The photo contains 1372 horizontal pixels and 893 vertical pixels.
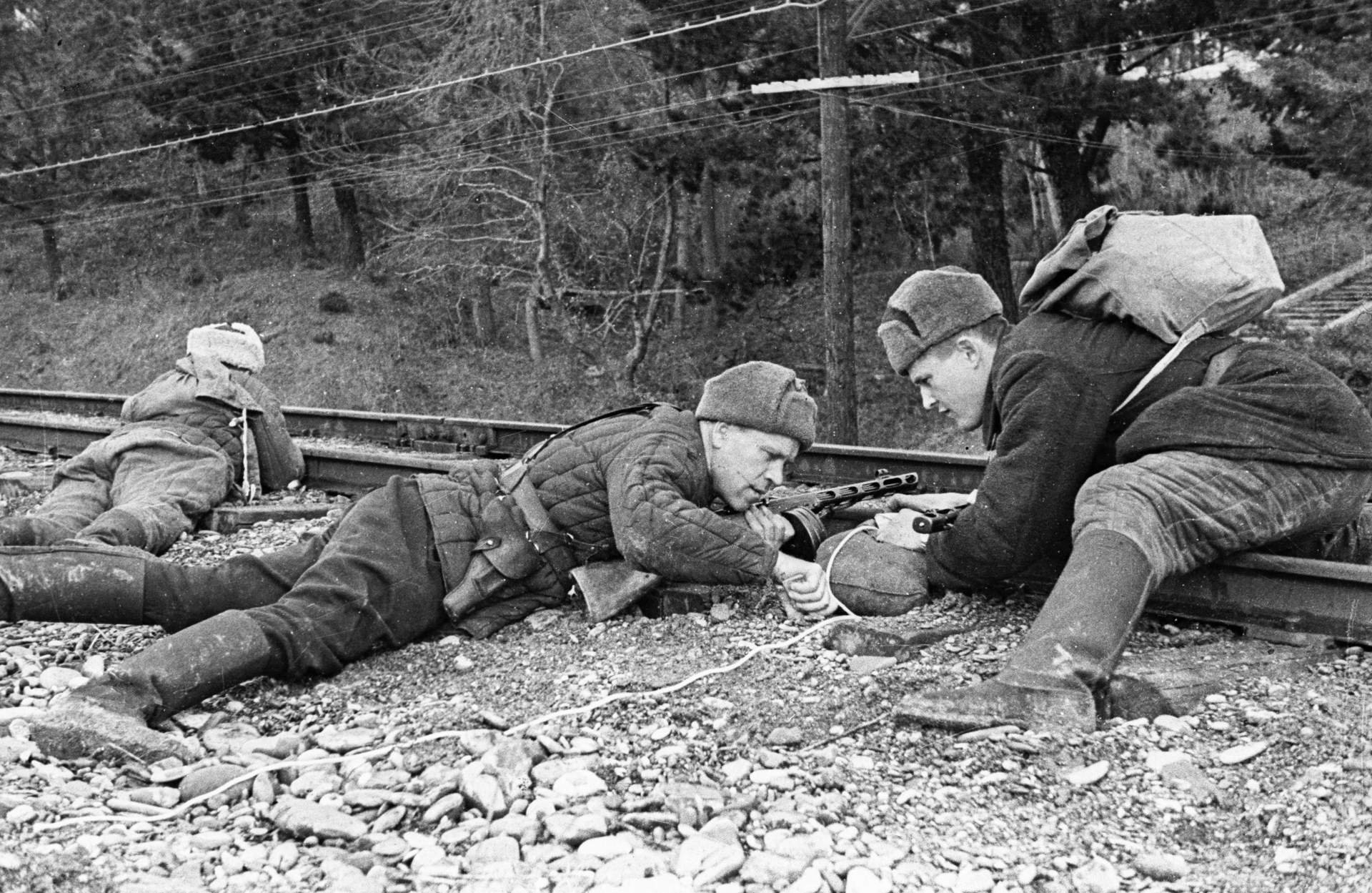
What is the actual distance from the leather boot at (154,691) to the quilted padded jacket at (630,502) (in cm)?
83

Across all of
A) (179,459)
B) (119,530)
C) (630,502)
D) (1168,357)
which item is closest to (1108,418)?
(1168,357)

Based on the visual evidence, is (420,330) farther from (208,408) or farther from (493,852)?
(493,852)

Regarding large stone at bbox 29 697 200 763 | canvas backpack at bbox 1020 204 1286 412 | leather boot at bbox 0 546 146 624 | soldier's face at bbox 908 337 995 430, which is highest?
canvas backpack at bbox 1020 204 1286 412

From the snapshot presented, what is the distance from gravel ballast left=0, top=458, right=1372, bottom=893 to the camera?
115 inches

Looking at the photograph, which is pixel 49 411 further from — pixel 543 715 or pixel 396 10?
pixel 396 10

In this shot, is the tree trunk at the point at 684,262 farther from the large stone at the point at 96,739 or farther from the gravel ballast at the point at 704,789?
the large stone at the point at 96,739

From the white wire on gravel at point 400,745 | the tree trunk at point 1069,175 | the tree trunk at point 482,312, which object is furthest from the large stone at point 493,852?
the tree trunk at point 482,312

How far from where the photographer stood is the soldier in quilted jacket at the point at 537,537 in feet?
15.4

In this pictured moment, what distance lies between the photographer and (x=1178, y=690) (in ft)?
12.8

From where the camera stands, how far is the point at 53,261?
1382 inches

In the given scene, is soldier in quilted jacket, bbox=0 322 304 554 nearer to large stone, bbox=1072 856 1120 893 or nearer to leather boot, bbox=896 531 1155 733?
leather boot, bbox=896 531 1155 733

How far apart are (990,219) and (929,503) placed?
16.3 metres

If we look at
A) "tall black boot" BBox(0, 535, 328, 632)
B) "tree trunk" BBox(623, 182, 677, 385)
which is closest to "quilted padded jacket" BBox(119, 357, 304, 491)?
"tall black boot" BBox(0, 535, 328, 632)

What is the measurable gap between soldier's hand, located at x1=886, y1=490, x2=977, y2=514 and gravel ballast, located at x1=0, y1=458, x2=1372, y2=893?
889mm
